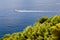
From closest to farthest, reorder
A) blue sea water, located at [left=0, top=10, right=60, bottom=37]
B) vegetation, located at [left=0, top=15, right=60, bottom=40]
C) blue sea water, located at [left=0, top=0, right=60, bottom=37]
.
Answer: vegetation, located at [left=0, top=15, right=60, bottom=40] < blue sea water, located at [left=0, top=10, right=60, bottom=37] < blue sea water, located at [left=0, top=0, right=60, bottom=37]

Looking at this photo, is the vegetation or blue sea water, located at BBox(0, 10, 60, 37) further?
blue sea water, located at BBox(0, 10, 60, 37)

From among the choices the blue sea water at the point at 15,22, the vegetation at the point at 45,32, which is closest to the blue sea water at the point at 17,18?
the blue sea water at the point at 15,22

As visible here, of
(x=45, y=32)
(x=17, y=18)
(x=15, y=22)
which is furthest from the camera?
(x=17, y=18)

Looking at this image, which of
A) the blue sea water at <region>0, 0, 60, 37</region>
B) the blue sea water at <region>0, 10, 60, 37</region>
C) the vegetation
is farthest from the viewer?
the blue sea water at <region>0, 0, 60, 37</region>

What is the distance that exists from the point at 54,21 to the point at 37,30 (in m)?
0.33

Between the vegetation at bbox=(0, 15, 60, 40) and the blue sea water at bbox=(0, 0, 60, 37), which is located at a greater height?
the vegetation at bbox=(0, 15, 60, 40)

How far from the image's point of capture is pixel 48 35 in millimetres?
4031

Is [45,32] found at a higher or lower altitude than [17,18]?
higher

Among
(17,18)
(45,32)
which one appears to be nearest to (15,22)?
(17,18)

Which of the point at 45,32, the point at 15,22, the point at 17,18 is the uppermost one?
the point at 45,32

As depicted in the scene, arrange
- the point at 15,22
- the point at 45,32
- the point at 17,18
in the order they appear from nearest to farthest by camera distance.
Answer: the point at 45,32 < the point at 15,22 < the point at 17,18

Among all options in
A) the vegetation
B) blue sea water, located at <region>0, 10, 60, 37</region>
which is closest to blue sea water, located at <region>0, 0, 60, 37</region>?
blue sea water, located at <region>0, 10, 60, 37</region>

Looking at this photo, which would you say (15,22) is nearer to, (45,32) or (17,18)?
(17,18)

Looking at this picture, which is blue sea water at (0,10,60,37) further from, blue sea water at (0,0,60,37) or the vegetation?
the vegetation
